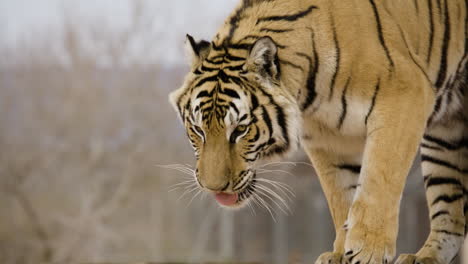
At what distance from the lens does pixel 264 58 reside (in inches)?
85.0

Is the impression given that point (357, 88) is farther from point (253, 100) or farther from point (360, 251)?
point (360, 251)

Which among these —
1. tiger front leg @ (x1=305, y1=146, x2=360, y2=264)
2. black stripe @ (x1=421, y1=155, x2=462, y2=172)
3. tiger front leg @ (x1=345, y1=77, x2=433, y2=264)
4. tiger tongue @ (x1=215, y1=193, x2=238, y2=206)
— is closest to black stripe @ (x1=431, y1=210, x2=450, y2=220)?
black stripe @ (x1=421, y1=155, x2=462, y2=172)

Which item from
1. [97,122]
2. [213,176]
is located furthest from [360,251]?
[97,122]

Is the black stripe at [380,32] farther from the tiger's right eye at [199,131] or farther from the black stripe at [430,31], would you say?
the tiger's right eye at [199,131]

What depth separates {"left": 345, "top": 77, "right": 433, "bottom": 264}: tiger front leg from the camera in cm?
219

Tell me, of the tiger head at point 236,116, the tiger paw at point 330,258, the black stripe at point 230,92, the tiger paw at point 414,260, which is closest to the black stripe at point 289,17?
the tiger head at point 236,116

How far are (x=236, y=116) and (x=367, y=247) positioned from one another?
50 centimetres

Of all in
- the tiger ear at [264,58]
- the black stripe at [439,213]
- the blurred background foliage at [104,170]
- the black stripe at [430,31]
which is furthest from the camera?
the blurred background foliage at [104,170]

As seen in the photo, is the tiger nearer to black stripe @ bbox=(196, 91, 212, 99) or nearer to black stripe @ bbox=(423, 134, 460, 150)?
black stripe @ bbox=(196, 91, 212, 99)

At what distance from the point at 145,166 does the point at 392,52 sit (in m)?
16.6

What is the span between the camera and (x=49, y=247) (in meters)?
16.8

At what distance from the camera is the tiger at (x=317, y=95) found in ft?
7.12

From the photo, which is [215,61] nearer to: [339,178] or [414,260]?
[339,178]

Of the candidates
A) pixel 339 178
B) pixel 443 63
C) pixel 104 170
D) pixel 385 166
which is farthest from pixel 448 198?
pixel 104 170
